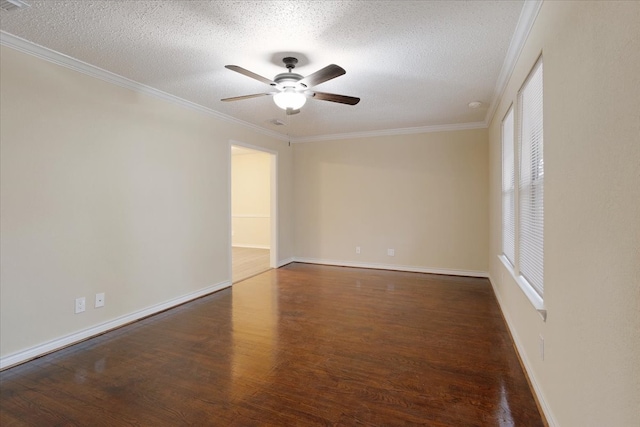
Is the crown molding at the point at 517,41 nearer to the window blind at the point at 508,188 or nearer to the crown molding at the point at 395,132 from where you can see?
the window blind at the point at 508,188

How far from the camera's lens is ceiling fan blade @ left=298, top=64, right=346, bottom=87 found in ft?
7.12

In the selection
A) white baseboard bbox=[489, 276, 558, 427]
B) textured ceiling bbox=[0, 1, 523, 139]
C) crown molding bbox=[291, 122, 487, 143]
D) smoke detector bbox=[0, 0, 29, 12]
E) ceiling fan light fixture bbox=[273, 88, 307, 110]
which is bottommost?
white baseboard bbox=[489, 276, 558, 427]

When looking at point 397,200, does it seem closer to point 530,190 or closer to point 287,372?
point 530,190

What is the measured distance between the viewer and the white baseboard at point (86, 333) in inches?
93.5

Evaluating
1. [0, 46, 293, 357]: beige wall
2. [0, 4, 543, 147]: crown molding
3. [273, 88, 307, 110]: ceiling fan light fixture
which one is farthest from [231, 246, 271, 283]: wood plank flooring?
[273, 88, 307, 110]: ceiling fan light fixture

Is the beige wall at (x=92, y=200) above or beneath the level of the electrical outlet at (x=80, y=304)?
above

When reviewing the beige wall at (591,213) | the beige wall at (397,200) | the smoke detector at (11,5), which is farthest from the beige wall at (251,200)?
the beige wall at (591,213)

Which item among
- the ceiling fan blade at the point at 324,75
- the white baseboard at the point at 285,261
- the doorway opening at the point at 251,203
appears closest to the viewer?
the ceiling fan blade at the point at 324,75

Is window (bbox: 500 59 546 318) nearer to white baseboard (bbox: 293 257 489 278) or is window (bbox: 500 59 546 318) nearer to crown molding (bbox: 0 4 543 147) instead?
crown molding (bbox: 0 4 543 147)

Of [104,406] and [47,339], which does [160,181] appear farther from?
[104,406]

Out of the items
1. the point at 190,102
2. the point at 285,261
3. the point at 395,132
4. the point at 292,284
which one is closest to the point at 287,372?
the point at 292,284

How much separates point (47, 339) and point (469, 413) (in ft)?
10.3

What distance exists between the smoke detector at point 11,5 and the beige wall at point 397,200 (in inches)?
173

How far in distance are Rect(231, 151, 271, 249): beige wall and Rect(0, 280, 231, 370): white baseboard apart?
12.6 ft
